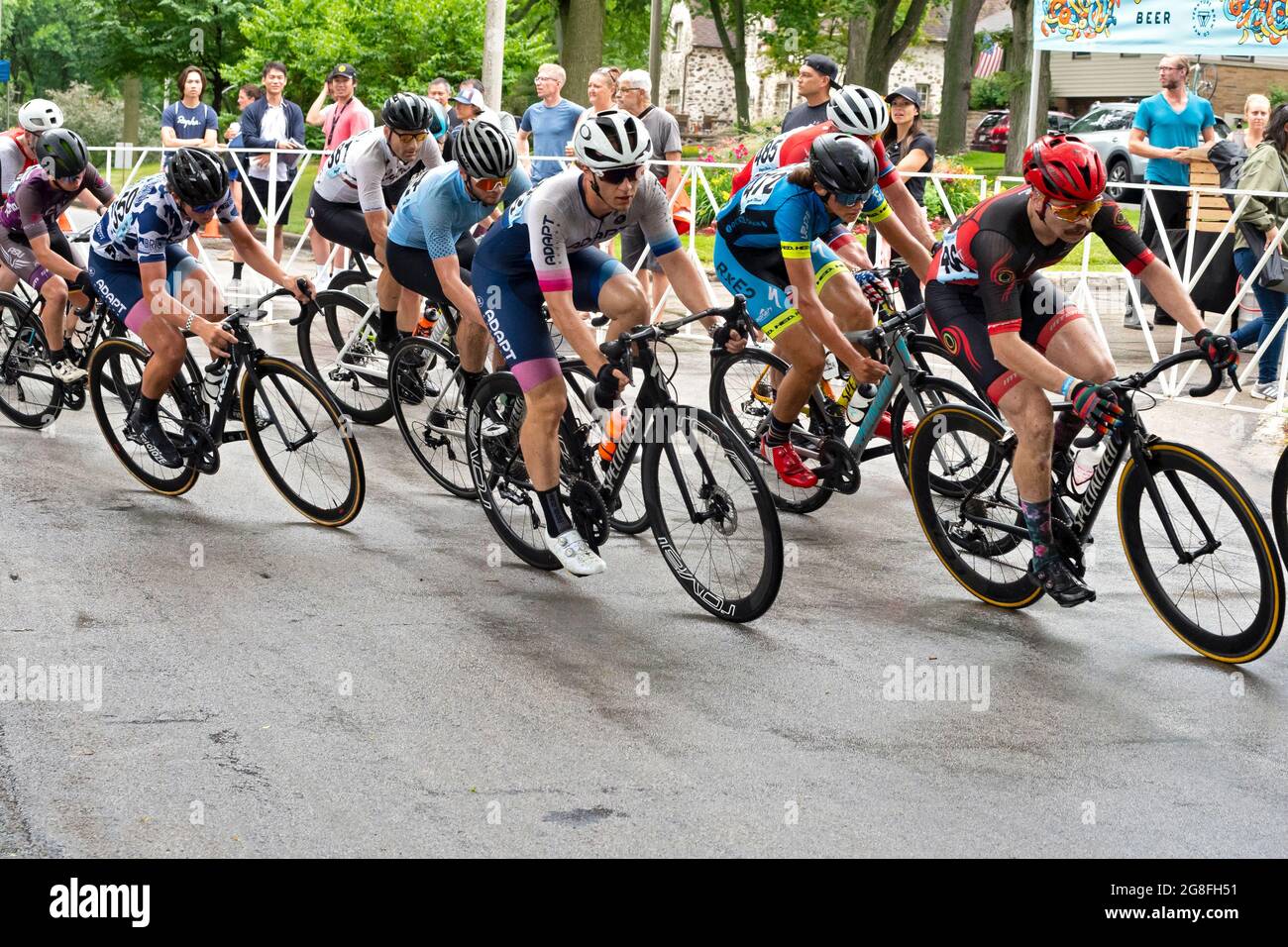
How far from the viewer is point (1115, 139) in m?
30.4

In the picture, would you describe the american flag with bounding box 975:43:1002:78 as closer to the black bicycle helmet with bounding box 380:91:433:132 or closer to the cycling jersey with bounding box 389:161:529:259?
the black bicycle helmet with bounding box 380:91:433:132

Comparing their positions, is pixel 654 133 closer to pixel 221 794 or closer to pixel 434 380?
pixel 434 380

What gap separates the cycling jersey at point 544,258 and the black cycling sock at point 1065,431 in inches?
73.3

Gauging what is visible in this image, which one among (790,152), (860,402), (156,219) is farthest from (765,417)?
(156,219)

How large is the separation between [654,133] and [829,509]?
6798mm

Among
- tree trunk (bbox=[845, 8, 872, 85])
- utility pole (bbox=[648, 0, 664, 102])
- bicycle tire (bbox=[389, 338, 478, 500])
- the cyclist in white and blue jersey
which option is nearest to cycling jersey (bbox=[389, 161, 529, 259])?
the cyclist in white and blue jersey

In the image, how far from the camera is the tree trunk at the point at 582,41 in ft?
89.8

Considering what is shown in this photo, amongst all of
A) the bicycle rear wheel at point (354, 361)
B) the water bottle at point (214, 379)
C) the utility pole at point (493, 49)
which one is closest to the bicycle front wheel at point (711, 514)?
the water bottle at point (214, 379)

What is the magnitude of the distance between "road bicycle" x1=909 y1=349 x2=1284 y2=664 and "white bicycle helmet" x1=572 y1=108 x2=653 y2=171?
182 centimetres

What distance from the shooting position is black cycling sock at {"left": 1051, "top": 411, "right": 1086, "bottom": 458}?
6.58 m

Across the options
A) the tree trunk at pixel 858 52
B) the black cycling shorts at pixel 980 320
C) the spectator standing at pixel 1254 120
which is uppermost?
the tree trunk at pixel 858 52

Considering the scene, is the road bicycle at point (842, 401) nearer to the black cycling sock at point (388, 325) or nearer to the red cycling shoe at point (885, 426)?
the red cycling shoe at point (885, 426)

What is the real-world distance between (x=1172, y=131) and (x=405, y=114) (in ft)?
25.5
